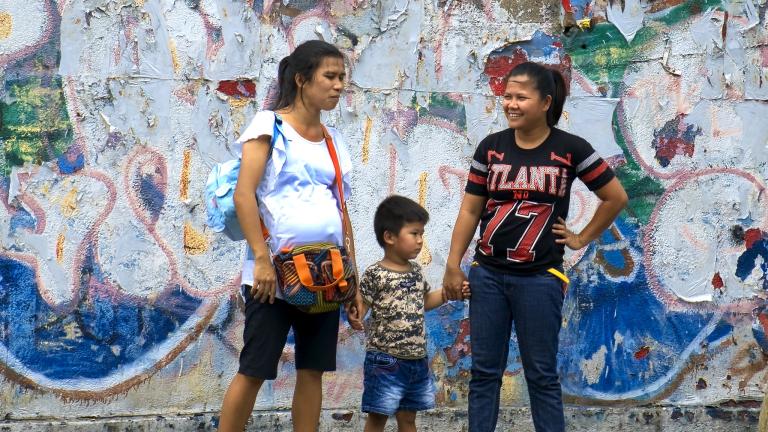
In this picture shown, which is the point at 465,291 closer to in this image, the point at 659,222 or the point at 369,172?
the point at 369,172

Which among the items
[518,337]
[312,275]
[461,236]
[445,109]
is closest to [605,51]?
[445,109]

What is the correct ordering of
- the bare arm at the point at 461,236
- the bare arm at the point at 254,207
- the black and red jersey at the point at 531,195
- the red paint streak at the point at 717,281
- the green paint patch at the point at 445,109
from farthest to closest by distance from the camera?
the red paint streak at the point at 717,281 → the green paint patch at the point at 445,109 → the bare arm at the point at 461,236 → the black and red jersey at the point at 531,195 → the bare arm at the point at 254,207

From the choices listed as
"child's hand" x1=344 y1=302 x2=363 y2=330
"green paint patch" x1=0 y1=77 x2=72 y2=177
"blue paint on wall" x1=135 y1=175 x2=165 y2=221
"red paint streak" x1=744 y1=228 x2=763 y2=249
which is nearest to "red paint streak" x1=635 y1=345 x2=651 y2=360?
"red paint streak" x1=744 y1=228 x2=763 y2=249

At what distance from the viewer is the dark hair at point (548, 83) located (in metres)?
A: 4.68

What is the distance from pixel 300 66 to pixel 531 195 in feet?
3.48

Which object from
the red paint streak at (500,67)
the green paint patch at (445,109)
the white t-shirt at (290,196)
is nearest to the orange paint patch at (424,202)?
the green paint patch at (445,109)

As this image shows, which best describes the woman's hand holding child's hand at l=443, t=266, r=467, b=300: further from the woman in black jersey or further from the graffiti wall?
the graffiti wall

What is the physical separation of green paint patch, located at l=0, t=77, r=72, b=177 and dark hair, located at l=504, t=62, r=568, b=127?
2.12 meters

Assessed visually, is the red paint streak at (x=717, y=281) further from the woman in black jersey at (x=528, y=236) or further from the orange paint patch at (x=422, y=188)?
the orange paint patch at (x=422, y=188)

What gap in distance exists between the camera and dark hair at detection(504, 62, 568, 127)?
468cm

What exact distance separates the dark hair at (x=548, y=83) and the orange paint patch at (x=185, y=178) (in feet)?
5.40

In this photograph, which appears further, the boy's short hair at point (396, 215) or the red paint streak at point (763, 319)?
the red paint streak at point (763, 319)

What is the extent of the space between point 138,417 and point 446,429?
1.51 meters

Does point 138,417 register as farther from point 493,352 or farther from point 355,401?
point 493,352
